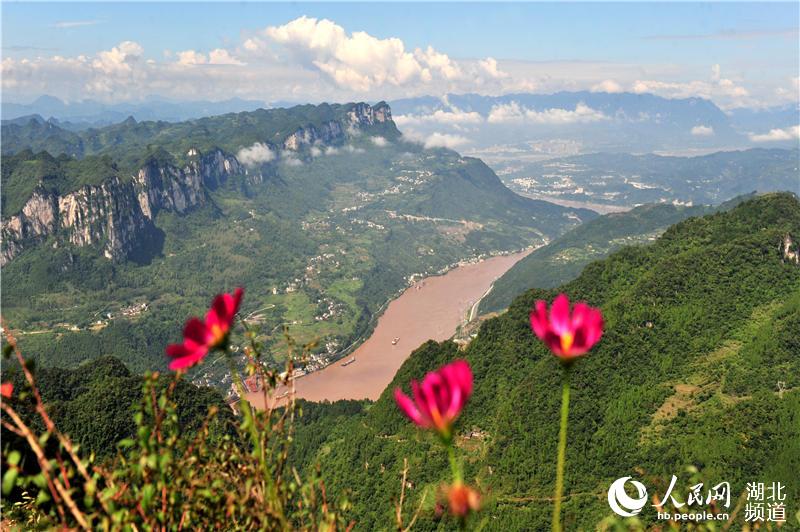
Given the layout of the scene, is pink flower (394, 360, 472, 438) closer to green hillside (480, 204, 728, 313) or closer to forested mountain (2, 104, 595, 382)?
forested mountain (2, 104, 595, 382)

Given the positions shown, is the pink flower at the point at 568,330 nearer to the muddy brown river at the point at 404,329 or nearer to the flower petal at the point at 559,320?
the flower petal at the point at 559,320

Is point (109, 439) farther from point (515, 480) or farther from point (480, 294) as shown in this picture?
point (480, 294)

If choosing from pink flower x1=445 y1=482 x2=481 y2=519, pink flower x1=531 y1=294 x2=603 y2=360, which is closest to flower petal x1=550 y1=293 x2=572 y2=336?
pink flower x1=531 y1=294 x2=603 y2=360

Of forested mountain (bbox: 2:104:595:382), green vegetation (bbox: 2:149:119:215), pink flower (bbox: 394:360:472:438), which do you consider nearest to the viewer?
pink flower (bbox: 394:360:472:438)

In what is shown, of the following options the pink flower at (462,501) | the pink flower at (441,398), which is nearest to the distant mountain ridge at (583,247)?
the pink flower at (441,398)

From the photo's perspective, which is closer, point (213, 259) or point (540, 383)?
point (540, 383)

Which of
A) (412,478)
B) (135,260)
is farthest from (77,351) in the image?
(412,478)

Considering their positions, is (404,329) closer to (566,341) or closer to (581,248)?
(581,248)
